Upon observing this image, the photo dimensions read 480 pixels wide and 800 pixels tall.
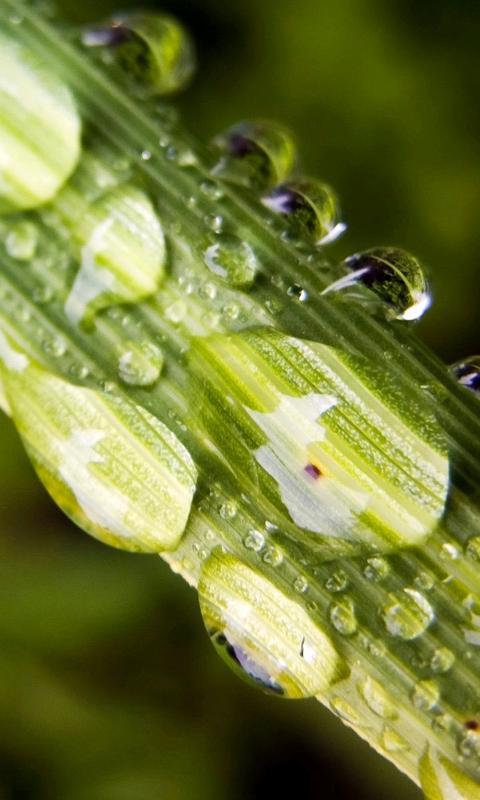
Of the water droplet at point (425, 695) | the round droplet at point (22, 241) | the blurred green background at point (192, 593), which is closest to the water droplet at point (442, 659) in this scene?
the water droplet at point (425, 695)

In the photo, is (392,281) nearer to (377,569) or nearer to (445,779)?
(377,569)

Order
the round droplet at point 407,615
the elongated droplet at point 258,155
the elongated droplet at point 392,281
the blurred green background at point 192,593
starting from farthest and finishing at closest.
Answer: the blurred green background at point 192,593 < the elongated droplet at point 258,155 < the elongated droplet at point 392,281 < the round droplet at point 407,615

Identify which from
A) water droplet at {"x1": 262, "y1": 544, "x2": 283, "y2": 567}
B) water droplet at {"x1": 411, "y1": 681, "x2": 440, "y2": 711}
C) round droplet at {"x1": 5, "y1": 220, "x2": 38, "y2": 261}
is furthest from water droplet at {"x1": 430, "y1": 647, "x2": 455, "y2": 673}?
round droplet at {"x1": 5, "y1": 220, "x2": 38, "y2": 261}

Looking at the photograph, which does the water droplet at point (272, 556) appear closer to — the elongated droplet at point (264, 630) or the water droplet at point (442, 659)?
the elongated droplet at point (264, 630)

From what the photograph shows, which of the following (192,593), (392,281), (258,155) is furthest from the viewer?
(192,593)

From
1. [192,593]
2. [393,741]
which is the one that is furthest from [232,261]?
[192,593]

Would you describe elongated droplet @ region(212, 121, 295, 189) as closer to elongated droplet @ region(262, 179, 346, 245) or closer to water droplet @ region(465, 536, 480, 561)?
elongated droplet @ region(262, 179, 346, 245)

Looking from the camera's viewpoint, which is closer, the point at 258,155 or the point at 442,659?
the point at 442,659

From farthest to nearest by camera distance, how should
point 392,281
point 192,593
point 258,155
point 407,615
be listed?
1. point 192,593
2. point 258,155
3. point 392,281
4. point 407,615
